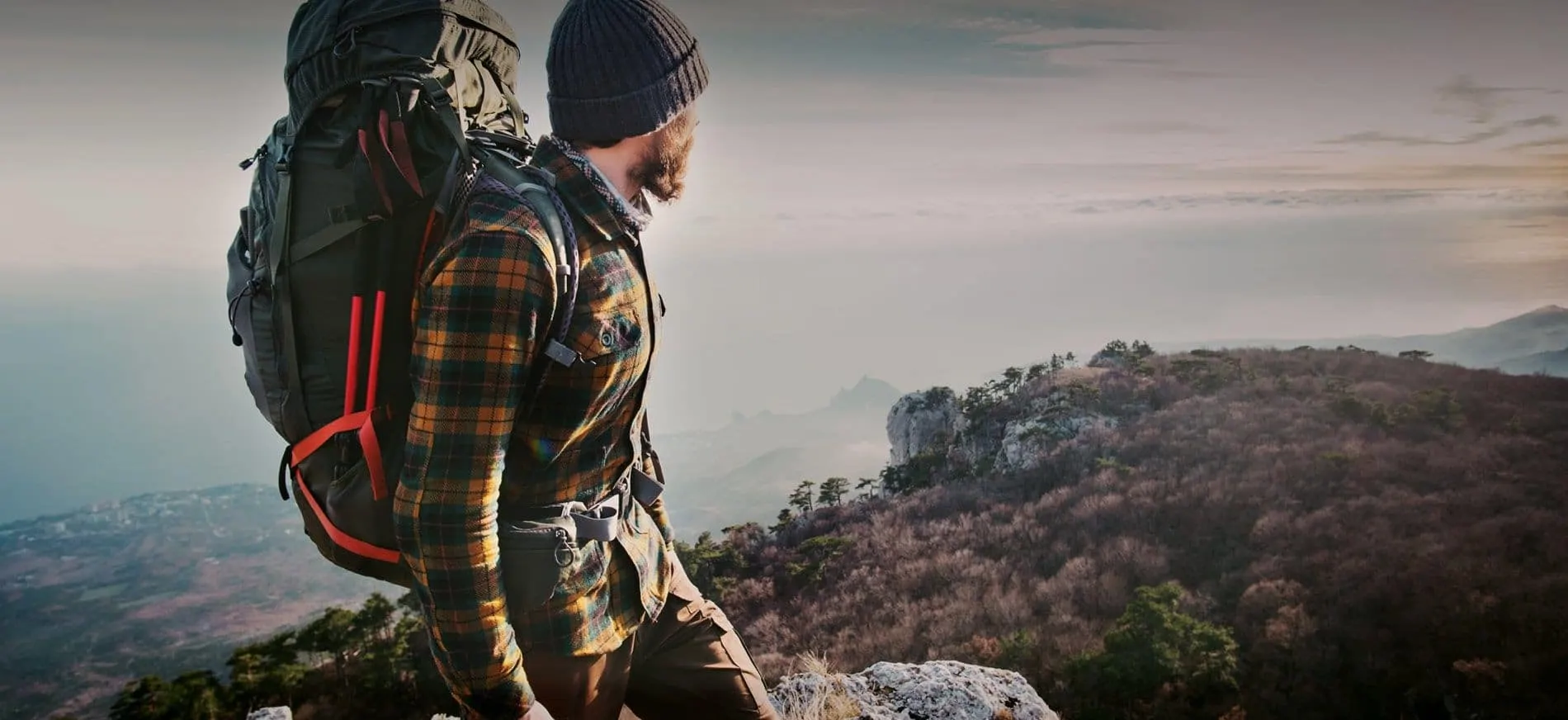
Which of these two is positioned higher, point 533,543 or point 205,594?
point 533,543

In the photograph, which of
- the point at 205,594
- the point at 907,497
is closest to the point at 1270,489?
the point at 907,497

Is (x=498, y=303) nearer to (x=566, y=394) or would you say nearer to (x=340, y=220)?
(x=566, y=394)

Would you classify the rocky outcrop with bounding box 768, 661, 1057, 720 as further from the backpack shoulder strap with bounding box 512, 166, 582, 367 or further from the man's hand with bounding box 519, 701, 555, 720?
the backpack shoulder strap with bounding box 512, 166, 582, 367

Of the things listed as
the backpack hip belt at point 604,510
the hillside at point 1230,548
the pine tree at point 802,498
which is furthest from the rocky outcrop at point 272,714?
the pine tree at point 802,498

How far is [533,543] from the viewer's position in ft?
5.97

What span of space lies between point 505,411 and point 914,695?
136 inches

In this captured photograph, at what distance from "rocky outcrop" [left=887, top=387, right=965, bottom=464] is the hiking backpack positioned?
24.0 m

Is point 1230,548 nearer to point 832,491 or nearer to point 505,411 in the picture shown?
point 832,491

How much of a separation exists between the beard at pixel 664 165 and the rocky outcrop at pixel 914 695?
297 cm

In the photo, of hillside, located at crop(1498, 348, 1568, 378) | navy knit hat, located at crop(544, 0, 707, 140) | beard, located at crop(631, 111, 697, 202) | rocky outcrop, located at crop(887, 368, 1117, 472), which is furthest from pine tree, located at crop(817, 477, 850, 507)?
navy knit hat, located at crop(544, 0, 707, 140)

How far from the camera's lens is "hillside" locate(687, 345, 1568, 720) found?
7707 mm

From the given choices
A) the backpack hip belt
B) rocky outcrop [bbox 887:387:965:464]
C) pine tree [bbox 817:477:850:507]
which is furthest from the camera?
rocky outcrop [bbox 887:387:965:464]

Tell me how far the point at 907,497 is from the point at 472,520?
19.2m

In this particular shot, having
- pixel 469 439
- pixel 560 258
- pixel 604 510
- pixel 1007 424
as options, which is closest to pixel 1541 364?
pixel 1007 424
